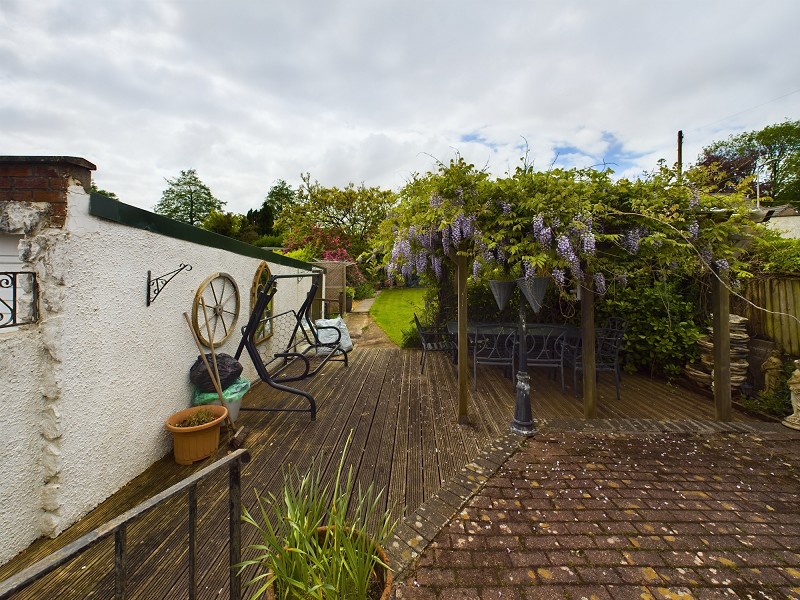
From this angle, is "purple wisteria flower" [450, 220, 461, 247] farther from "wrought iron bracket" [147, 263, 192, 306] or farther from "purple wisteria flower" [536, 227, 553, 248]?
"wrought iron bracket" [147, 263, 192, 306]

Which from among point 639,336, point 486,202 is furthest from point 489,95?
point 639,336

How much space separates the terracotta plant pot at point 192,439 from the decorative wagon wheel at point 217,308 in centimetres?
76

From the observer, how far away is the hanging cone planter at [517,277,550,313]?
9.84ft

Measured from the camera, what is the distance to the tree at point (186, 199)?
102 ft

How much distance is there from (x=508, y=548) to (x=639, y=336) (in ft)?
13.6

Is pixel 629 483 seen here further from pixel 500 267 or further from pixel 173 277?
pixel 173 277

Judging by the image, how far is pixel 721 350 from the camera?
127 inches

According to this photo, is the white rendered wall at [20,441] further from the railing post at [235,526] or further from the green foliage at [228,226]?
the green foliage at [228,226]

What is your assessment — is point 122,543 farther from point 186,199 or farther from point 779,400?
point 186,199

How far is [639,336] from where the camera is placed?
459 cm

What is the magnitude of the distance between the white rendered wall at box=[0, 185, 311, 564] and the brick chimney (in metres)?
0.05

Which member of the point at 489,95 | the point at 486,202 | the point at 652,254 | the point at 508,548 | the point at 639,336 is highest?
the point at 489,95

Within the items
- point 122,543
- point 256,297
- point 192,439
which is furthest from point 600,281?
point 256,297

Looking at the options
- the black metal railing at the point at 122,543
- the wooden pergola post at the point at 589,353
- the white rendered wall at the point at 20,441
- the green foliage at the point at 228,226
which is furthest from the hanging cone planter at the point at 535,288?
the green foliage at the point at 228,226
